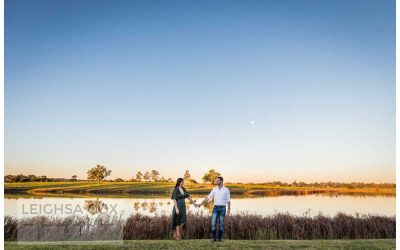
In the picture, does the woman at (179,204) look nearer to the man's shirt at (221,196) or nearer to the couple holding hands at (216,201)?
the couple holding hands at (216,201)

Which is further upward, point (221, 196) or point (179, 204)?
point (221, 196)

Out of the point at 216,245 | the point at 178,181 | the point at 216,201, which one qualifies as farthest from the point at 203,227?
the point at 216,245

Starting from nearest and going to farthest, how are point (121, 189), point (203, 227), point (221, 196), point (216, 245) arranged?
point (216, 245) → point (221, 196) → point (203, 227) → point (121, 189)

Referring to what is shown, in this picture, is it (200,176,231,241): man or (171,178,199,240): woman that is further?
(171,178,199,240): woman

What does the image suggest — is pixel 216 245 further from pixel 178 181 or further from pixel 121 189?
pixel 121 189

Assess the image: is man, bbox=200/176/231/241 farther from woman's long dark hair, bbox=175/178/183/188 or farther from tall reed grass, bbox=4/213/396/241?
tall reed grass, bbox=4/213/396/241

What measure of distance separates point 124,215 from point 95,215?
25.7 inches

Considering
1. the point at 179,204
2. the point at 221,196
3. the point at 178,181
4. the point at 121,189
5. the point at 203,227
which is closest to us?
the point at 221,196

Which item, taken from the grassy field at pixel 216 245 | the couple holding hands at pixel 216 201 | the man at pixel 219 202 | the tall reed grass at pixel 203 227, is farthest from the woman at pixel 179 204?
the tall reed grass at pixel 203 227

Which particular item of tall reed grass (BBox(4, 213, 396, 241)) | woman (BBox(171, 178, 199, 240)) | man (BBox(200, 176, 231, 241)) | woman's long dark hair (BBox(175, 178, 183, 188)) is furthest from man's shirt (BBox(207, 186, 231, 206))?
tall reed grass (BBox(4, 213, 396, 241))

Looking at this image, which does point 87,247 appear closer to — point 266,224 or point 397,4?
point 266,224

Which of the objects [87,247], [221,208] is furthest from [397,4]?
[87,247]

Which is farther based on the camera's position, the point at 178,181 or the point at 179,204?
the point at 179,204

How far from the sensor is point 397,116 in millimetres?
9672
